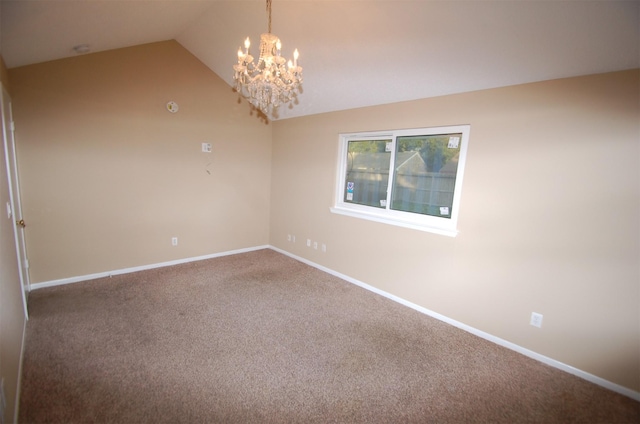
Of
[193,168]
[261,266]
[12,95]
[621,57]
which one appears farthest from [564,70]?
[12,95]

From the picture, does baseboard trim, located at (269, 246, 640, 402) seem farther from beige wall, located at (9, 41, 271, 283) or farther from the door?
the door

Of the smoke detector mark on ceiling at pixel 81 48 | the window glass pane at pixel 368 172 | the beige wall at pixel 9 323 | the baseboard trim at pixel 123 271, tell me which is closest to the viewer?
the beige wall at pixel 9 323

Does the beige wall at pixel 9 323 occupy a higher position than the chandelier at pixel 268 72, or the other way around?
the chandelier at pixel 268 72

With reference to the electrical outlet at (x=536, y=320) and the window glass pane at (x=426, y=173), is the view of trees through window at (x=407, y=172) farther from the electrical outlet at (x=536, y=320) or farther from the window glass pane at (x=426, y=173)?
the electrical outlet at (x=536, y=320)

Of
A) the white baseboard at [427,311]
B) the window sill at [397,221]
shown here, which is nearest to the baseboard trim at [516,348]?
the white baseboard at [427,311]

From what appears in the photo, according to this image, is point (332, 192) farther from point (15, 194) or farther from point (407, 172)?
point (15, 194)

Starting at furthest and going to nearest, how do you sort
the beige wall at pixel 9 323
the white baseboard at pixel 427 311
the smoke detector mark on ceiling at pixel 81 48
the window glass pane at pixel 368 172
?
the window glass pane at pixel 368 172, the smoke detector mark on ceiling at pixel 81 48, the white baseboard at pixel 427 311, the beige wall at pixel 9 323

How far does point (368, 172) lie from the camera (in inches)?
141

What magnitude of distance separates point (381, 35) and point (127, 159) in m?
3.30

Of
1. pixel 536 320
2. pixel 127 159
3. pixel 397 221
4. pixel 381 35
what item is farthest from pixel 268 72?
pixel 536 320

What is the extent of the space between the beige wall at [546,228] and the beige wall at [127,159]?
259 cm

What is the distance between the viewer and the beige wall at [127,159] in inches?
116

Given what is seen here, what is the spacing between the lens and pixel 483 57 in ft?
6.98

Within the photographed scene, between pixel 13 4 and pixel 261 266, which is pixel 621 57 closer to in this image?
pixel 13 4
